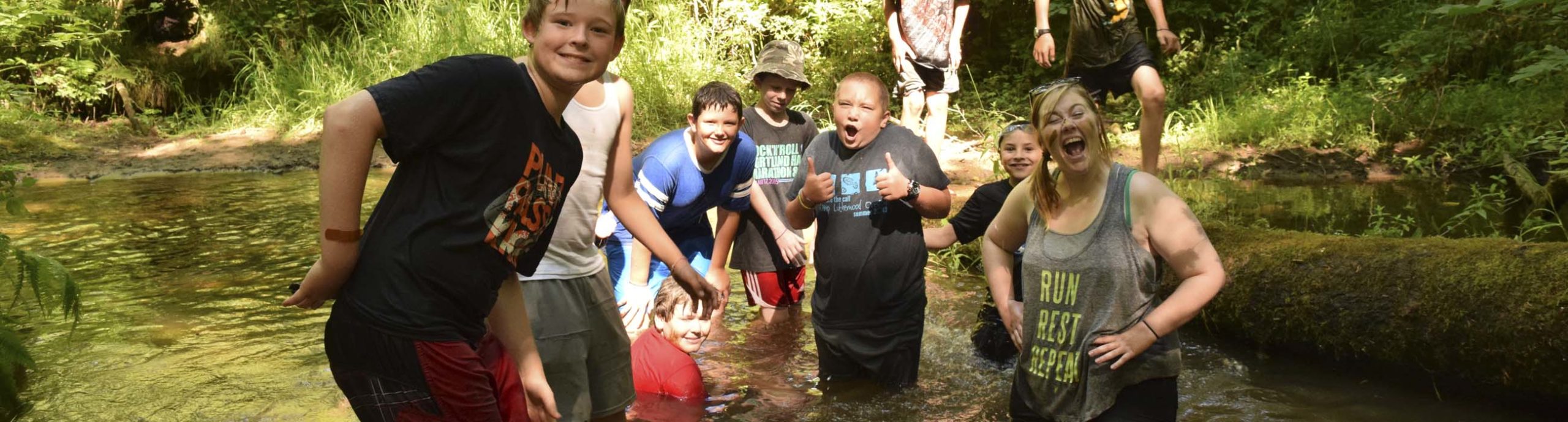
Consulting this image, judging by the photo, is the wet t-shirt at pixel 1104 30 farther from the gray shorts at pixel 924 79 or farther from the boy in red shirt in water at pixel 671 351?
the boy in red shirt in water at pixel 671 351

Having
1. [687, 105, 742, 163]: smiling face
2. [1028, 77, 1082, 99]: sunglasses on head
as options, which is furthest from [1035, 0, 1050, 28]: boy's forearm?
[1028, 77, 1082, 99]: sunglasses on head

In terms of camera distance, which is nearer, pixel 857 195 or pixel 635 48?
pixel 857 195

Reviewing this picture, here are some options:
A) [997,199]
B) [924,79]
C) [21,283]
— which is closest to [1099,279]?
[997,199]

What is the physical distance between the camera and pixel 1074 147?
3.56 metres

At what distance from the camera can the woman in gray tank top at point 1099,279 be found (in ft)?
11.0

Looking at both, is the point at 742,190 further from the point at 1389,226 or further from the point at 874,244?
the point at 1389,226

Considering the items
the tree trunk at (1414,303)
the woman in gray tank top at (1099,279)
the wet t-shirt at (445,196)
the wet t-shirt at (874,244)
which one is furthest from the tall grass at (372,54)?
the wet t-shirt at (445,196)

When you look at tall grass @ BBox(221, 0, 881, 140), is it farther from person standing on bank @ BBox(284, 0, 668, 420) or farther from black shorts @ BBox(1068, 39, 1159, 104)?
person standing on bank @ BBox(284, 0, 668, 420)

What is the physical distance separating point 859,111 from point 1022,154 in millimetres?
710

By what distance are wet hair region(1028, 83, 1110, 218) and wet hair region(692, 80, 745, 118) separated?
1.87 metres

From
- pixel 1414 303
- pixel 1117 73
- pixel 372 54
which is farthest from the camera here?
pixel 372 54

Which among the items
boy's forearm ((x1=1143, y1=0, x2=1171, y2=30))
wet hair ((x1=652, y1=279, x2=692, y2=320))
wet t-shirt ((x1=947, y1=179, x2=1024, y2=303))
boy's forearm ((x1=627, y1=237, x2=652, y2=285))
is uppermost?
boy's forearm ((x1=1143, y1=0, x2=1171, y2=30))

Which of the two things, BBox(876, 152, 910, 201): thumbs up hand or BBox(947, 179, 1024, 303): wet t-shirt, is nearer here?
BBox(876, 152, 910, 201): thumbs up hand

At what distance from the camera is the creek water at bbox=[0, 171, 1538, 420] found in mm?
5086
